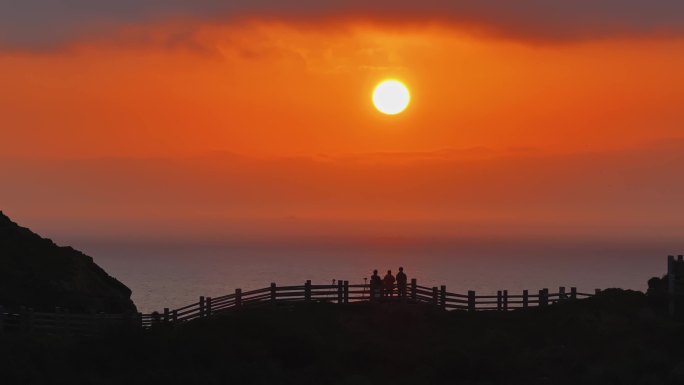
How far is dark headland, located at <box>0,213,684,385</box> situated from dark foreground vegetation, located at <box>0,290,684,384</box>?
51 mm

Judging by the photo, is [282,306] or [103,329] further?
[282,306]

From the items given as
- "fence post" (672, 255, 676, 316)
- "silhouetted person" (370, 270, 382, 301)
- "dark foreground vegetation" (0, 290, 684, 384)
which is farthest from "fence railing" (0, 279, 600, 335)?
"fence post" (672, 255, 676, 316)

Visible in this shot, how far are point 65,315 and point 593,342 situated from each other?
21468 mm

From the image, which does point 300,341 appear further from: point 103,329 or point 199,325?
point 103,329

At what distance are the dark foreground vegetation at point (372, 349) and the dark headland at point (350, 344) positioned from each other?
0.05 m

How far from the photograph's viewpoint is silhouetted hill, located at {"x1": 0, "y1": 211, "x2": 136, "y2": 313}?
50.1 m

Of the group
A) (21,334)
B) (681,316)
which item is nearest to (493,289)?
(681,316)

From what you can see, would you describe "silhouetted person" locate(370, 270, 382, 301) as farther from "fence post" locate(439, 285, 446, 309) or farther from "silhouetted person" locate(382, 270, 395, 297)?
"fence post" locate(439, 285, 446, 309)

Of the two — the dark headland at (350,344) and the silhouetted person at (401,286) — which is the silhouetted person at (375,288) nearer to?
the dark headland at (350,344)

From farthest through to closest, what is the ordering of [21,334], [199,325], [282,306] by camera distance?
[282,306] < [199,325] < [21,334]

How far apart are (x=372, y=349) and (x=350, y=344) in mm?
1278

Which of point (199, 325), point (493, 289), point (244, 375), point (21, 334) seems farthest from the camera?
point (493, 289)

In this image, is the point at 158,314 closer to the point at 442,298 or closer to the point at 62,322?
the point at 62,322

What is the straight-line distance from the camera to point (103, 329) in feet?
149
